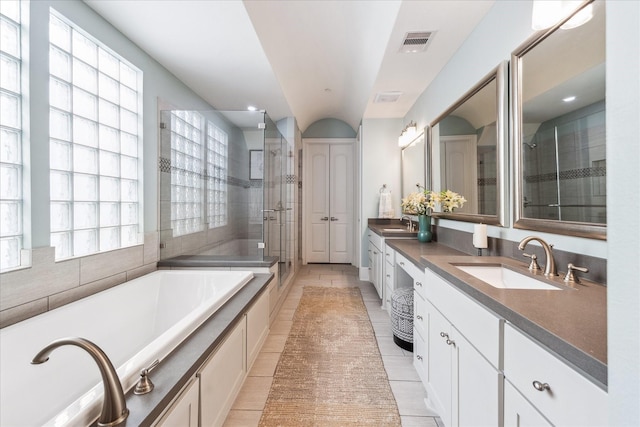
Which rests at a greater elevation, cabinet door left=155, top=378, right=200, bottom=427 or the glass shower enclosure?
the glass shower enclosure

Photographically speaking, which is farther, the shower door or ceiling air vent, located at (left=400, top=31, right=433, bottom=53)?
the shower door

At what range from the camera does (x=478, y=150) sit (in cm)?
195

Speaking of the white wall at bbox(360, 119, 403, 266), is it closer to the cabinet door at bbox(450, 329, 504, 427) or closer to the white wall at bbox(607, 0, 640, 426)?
the cabinet door at bbox(450, 329, 504, 427)

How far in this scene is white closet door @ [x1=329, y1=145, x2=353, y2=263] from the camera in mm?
5312

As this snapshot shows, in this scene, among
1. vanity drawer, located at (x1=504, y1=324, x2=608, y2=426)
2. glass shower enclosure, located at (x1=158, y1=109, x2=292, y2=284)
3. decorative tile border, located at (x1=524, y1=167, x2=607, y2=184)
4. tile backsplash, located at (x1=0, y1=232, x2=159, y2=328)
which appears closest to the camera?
vanity drawer, located at (x1=504, y1=324, x2=608, y2=426)

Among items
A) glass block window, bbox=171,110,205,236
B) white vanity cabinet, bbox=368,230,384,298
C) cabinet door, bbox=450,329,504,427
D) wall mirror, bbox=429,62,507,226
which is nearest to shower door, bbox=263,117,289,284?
glass block window, bbox=171,110,205,236

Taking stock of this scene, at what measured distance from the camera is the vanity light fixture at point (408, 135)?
3316 mm

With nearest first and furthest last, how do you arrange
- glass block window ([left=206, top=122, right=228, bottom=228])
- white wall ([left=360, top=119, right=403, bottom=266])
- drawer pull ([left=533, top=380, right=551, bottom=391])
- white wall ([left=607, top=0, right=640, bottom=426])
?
white wall ([left=607, top=0, right=640, bottom=426]) → drawer pull ([left=533, top=380, right=551, bottom=391]) → glass block window ([left=206, top=122, right=228, bottom=228]) → white wall ([left=360, top=119, right=403, bottom=266])

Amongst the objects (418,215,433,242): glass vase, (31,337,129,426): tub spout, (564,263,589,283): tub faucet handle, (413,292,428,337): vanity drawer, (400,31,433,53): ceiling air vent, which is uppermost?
(400,31,433,53): ceiling air vent

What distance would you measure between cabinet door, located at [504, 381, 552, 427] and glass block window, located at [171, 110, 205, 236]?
8.79 ft

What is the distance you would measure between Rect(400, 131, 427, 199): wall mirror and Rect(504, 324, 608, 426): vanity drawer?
2.39m

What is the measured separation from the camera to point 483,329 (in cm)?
96

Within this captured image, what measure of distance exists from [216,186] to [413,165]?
237 centimetres

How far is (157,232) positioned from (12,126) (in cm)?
123
